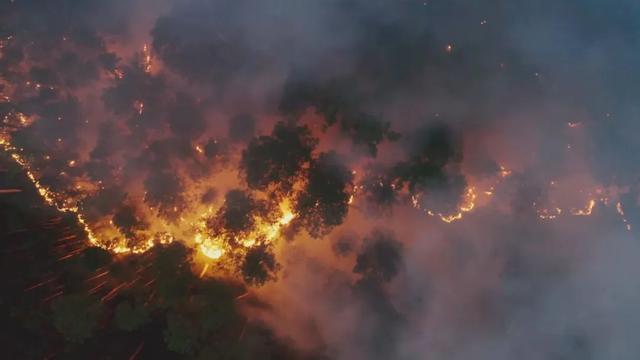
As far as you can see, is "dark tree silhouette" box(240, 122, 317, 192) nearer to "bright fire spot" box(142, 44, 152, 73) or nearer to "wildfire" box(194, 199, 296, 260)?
"wildfire" box(194, 199, 296, 260)

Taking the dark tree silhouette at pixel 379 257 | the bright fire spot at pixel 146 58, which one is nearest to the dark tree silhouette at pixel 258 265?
the dark tree silhouette at pixel 379 257

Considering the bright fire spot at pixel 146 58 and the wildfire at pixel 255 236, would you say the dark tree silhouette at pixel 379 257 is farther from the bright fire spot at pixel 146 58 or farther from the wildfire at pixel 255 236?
the bright fire spot at pixel 146 58

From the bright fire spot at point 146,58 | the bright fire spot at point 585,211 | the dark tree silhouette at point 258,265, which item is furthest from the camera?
the bright fire spot at point 146,58

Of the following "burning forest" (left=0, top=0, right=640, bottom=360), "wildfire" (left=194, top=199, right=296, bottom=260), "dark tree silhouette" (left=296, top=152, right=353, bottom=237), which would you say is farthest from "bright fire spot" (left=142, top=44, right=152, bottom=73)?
"dark tree silhouette" (left=296, top=152, right=353, bottom=237)

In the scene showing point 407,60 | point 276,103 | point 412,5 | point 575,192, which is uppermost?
point 412,5

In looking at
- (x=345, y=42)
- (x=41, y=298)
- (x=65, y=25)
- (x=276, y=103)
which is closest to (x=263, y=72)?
(x=276, y=103)

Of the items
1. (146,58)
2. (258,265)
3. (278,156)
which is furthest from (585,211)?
(146,58)

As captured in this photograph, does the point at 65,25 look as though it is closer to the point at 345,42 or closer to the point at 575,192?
the point at 345,42

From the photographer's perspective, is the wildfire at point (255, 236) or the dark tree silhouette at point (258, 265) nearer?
the dark tree silhouette at point (258, 265)
